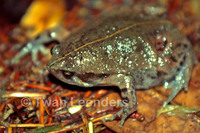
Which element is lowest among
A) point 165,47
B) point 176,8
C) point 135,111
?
point 135,111

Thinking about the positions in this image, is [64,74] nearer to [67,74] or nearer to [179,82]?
[67,74]

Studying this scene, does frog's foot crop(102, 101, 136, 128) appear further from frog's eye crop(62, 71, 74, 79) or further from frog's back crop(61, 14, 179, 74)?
frog's eye crop(62, 71, 74, 79)

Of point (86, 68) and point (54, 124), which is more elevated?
point (86, 68)

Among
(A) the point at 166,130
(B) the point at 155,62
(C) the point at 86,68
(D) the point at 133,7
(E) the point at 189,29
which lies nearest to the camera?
(A) the point at 166,130

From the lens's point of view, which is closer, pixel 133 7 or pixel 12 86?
pixel 12 86

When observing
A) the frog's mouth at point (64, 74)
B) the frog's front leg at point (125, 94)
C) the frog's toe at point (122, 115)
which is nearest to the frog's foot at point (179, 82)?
the frog's front leg at point (125, 94)

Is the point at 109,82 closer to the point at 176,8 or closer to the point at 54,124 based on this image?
the point at 54,124

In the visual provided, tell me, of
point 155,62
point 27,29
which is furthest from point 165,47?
point 27,29

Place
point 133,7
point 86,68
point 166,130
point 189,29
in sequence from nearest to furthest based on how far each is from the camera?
point 166,130
point 86,68
point 133,7
point 189,29
